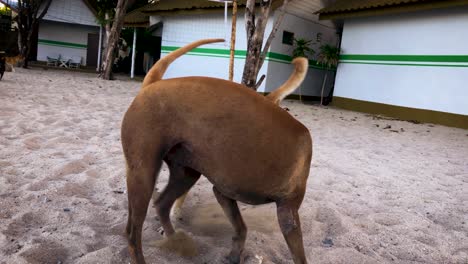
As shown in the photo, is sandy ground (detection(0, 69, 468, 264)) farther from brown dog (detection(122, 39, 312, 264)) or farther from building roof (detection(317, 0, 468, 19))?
building roof (detection(317, 0, 468, 19))

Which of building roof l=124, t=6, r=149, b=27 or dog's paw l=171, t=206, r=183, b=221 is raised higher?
building roof l=124, t=6, r=149, b=27

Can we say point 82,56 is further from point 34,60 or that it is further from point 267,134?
point 267,134

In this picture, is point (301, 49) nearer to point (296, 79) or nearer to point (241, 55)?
point (241, 55)

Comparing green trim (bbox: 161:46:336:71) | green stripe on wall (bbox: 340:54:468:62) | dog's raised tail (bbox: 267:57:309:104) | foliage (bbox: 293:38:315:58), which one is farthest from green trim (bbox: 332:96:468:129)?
dog's raised tail (bbox: 267:57:309:104)

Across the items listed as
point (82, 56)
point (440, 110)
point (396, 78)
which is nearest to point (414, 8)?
point (396, 78)

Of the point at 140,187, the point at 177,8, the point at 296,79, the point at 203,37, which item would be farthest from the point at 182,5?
the point at 140,187

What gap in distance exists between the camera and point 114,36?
1559 cm

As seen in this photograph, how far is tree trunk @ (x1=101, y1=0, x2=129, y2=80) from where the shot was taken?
49.8 feet

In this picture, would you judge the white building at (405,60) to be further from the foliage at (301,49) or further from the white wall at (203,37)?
the white wall at (203,37)

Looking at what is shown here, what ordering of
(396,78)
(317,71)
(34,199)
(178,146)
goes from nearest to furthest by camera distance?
(178,146) < (34,199) < (396,78) < (317,71)

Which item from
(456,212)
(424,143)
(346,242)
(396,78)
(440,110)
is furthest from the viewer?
(396,78)

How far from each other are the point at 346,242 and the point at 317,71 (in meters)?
13.8

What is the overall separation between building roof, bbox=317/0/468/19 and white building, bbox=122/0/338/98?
127cm

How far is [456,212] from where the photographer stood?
3283 millimetres
